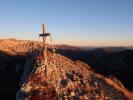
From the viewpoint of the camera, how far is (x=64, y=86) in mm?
24156

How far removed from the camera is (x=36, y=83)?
973 inches

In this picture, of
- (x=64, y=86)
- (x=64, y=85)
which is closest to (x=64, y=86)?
(x=64, y=86)

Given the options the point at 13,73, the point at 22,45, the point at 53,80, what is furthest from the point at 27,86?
the point at 22,45

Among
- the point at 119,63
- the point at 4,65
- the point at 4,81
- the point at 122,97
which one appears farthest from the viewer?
the point at 119,63

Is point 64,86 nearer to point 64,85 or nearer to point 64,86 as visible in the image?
point 64,86

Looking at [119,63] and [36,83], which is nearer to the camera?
[36,83]

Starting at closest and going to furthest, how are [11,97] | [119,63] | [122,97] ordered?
1. [122,97]
2. [11,97]
3. [119,63]

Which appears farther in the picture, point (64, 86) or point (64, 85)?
point (64, 85)

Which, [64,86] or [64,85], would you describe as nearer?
[64,86]

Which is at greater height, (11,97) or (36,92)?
(36,92)

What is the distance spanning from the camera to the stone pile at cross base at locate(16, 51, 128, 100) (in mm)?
23047

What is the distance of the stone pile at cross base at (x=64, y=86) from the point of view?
23047 millimetres

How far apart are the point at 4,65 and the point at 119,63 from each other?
3042 cm

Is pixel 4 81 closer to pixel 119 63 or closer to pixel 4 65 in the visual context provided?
pixel 4 65
